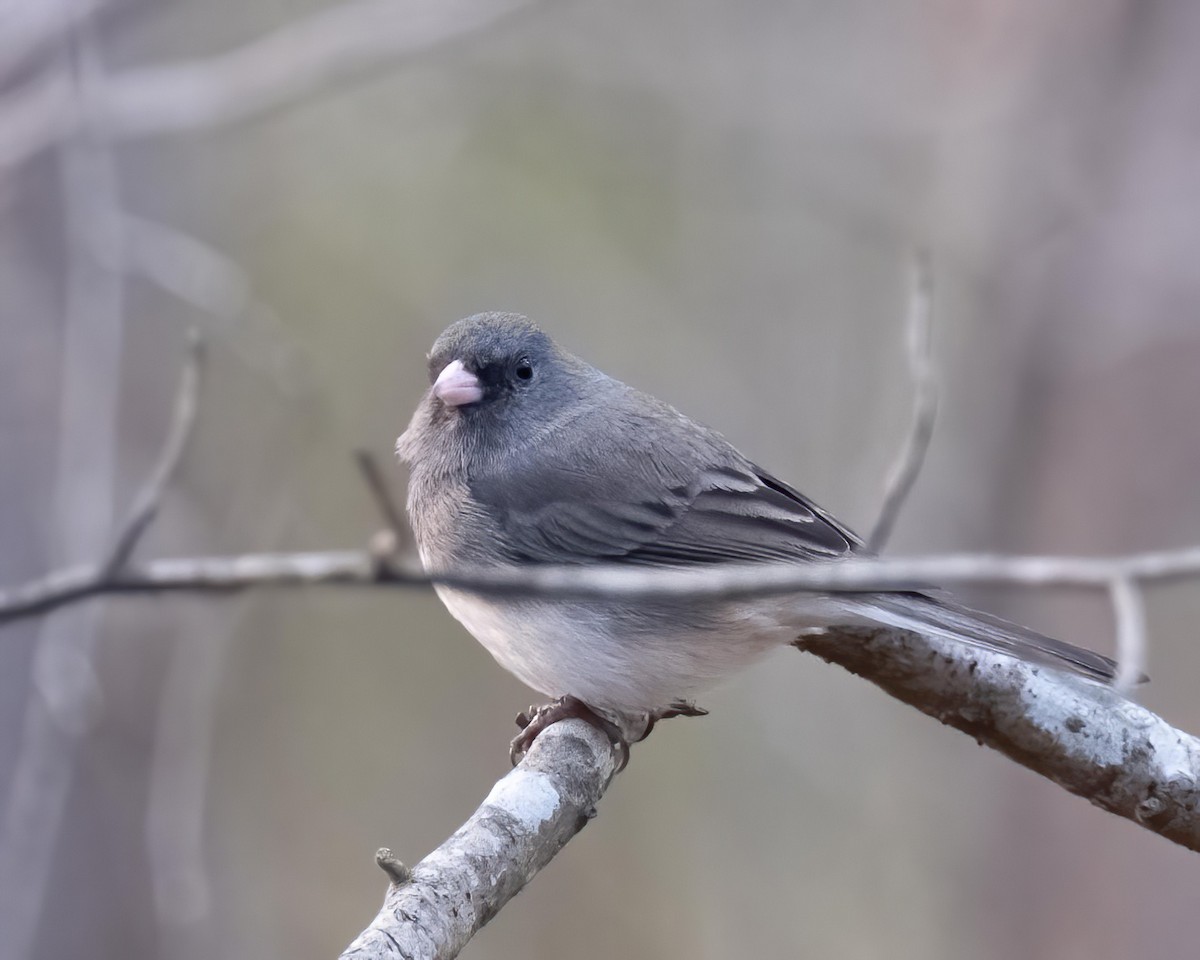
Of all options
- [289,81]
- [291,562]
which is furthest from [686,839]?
[291,562]

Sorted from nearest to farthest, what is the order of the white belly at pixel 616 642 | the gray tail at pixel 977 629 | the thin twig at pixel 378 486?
the thin twig at pixel 378 486 → the gray tail at pixel 977 629 → the white belly at pixel 616 642

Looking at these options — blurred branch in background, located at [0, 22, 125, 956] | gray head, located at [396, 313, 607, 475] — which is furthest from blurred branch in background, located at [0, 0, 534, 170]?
gray head, located at [396, 313, 607, 475]

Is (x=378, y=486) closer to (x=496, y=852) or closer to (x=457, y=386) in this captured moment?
(x=496, y=852)

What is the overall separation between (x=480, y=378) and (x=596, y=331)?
2957 mm

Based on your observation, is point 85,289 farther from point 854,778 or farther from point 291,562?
point 854,778

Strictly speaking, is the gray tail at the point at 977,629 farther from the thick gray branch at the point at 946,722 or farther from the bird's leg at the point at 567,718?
the bird's leg at the point at 567,718

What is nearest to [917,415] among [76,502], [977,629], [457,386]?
[977,629]

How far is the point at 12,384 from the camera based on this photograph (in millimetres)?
4449

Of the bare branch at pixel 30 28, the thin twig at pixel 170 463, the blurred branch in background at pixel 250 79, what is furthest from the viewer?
the blurred branch in background at pixel 250 79

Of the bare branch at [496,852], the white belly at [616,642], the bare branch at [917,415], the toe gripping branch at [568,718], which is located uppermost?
the bare branch at [917,415]

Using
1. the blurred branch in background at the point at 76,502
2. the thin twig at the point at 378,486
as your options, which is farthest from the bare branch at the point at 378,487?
the blurred branch in background at the point at 76,502

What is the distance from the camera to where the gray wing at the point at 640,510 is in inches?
109

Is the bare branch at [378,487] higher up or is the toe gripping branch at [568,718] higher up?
the toe gripping branch at [568,718]

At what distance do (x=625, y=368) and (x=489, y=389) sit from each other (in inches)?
115
